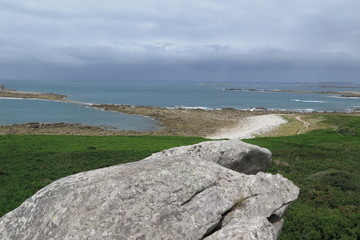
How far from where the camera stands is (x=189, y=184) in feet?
23.9

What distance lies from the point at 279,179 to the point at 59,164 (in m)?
18.2

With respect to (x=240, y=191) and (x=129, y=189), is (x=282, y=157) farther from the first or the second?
(x=129, y=189)

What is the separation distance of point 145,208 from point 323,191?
13571 mm

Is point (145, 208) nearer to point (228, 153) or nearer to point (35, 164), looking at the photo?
point (228, 153)

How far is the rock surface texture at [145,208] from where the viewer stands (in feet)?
20.1

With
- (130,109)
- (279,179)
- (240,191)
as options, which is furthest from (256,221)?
(130,109)

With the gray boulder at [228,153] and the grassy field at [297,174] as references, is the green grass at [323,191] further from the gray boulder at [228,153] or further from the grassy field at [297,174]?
the gray boulder at [228,153]

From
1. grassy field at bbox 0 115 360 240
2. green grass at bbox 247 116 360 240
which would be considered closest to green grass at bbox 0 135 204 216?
grassy field at bbox 0 115 360 240

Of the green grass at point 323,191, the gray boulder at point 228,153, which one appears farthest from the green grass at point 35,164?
the green grass at point 323,191

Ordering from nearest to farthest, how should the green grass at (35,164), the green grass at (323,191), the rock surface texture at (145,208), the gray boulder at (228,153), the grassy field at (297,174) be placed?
the rock surface texture at (145,208)
the green grass at (323,191)
the grassy field at (297,174)
the gray boulder at (228,153)
the green grass at (35,164)

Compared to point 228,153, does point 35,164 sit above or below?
below

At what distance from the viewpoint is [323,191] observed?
16125 mm

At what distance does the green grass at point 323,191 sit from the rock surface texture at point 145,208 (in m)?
4.35

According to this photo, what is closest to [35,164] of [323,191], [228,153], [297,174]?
[228,153]
